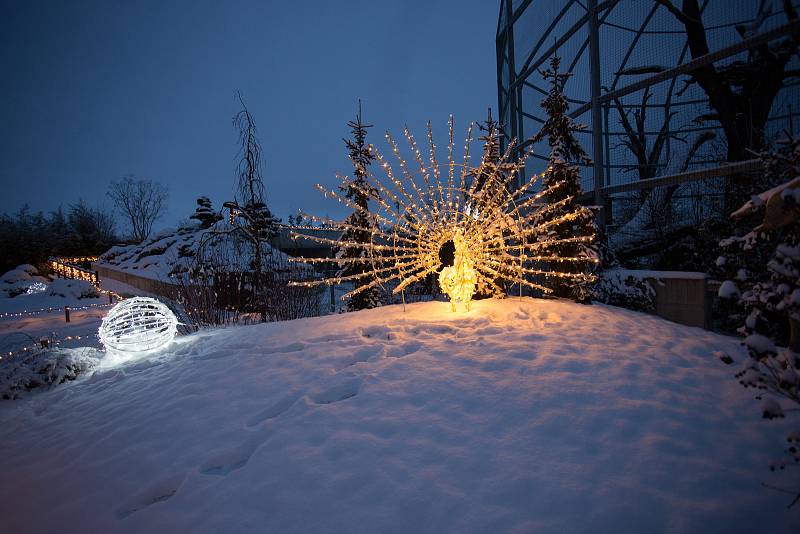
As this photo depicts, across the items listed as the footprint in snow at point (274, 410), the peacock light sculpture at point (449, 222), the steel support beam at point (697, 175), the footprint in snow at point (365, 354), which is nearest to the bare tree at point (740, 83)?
the steel support beam at point (697, 175)

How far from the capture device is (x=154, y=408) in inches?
139

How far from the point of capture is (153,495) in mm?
Answer: 2377

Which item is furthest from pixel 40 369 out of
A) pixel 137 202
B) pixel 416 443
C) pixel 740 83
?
pixel 137 202

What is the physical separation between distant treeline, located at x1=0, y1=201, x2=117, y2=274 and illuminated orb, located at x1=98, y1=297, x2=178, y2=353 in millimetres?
26266

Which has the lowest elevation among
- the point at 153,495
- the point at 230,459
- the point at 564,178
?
the point at 153,495

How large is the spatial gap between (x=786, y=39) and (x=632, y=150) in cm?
450

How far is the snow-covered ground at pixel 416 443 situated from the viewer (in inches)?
76.3

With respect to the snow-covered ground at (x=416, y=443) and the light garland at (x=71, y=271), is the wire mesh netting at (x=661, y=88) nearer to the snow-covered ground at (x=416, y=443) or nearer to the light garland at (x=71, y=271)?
the snow-covered ground at (x=416, y=443)

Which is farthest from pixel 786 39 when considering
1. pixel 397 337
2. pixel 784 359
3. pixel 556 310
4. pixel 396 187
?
pixel 397 337

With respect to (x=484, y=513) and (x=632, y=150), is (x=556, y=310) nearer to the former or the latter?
(x=484, y=513)

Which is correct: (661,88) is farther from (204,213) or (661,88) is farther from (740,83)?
(204,213)

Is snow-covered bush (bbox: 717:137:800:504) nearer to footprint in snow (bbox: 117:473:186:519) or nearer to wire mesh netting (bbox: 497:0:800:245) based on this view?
footprint in snow (bbox: 117:473:186:519)

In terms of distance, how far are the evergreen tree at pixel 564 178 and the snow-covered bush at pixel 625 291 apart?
0.94 feet

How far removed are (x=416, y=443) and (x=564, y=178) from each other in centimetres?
553
